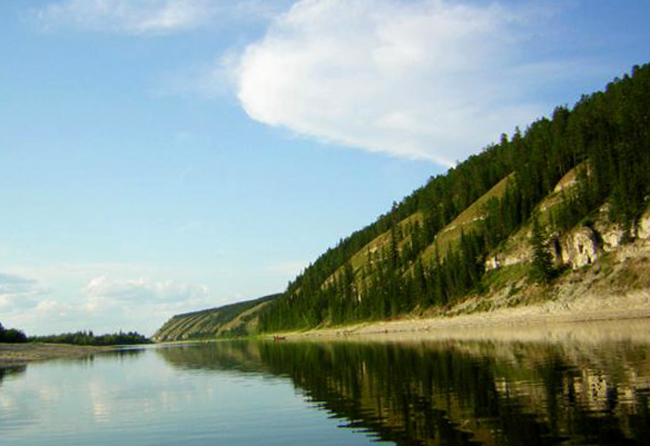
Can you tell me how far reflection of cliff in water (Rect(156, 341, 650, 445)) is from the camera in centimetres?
2227

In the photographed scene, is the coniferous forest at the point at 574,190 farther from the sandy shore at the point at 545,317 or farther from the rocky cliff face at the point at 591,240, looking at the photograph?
the sandy shore at the point at 545,317

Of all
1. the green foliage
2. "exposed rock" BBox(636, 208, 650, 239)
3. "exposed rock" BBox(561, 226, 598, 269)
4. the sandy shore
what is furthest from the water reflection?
the green foliage

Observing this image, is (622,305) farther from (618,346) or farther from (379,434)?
(379,434)

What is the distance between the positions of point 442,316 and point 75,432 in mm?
140281

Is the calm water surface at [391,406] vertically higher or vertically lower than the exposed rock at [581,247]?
lower

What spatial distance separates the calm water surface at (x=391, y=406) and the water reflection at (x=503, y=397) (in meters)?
0.08

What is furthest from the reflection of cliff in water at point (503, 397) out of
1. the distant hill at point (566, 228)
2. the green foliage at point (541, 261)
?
the green foliage at point (541, 261)

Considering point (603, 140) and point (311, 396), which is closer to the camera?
point (311, 396)

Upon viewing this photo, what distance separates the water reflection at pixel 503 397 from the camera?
22250 mm

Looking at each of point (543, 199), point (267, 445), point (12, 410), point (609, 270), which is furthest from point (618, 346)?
point (543, 199)

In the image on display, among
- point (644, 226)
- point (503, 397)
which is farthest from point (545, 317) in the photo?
point (503, 397)

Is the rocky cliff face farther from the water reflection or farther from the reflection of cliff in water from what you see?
the reflection of cliff in water

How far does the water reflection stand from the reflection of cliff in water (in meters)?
0.05

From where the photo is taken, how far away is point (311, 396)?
40.4 meters
